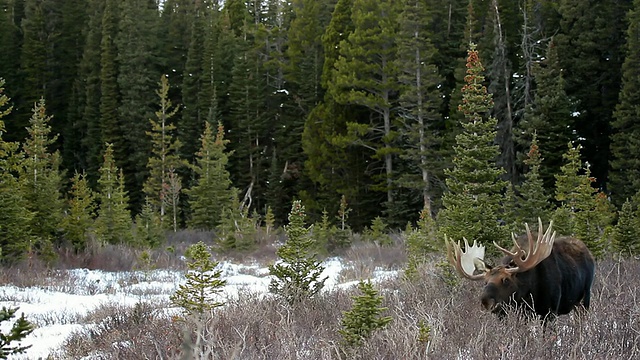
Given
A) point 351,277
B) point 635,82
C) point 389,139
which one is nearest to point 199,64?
point 389,139

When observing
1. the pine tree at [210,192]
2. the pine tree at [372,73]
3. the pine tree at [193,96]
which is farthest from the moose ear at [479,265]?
the pine tree at [193,96]

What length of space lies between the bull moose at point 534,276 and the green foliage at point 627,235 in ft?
18.6

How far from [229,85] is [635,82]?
23.2 meters

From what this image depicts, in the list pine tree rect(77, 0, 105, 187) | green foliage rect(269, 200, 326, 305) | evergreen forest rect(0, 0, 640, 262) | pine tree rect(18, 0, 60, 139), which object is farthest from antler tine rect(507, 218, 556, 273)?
pine tree rect(18, 0, 60, 139)

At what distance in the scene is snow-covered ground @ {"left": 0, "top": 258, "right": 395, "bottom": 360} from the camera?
732 centimetres

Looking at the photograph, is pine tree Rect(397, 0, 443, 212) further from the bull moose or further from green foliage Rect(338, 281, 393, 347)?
green foliage Rect(338, 281, 393, 347)

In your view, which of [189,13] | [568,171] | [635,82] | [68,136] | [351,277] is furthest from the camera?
[189,13]

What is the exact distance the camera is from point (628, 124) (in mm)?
25234

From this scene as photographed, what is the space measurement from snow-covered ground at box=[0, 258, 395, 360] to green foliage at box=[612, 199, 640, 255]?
469 centimetres

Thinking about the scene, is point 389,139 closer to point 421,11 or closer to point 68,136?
point 421,11

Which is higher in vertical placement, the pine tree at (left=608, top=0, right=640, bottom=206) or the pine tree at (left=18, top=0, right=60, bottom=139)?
the pine tree at (left=18, top=0, right=60, bottom=139)

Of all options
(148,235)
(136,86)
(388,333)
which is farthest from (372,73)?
(388,333)

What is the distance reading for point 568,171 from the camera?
1428 cm

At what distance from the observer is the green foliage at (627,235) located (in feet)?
38.4
